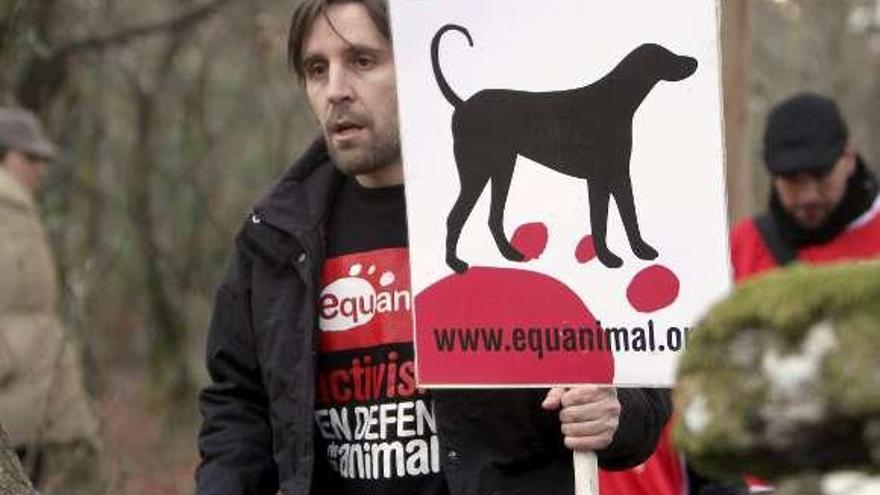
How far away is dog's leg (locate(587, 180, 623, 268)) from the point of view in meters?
3.96

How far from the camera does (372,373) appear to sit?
436cm

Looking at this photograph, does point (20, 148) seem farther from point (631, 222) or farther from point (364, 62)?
point (631, 222)

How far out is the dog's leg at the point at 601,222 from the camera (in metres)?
3.96

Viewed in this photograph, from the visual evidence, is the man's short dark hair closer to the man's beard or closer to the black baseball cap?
the man's beard

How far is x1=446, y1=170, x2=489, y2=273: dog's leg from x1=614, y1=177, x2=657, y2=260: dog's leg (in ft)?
0.87

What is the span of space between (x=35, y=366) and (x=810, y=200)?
8.60ft

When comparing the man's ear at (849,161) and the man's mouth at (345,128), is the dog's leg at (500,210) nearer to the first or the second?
the man's mouth at (345,128)

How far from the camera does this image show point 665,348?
12.9 ft

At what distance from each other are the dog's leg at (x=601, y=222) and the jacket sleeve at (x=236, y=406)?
87 cm

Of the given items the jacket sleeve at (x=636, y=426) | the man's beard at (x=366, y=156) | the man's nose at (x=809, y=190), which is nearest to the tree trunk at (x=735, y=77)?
the man's nose at (x=809, y=190)

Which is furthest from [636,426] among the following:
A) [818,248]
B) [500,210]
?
[818,248]

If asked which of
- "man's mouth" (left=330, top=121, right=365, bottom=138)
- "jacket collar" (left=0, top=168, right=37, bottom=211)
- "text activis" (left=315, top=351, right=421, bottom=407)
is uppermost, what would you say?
"jacket collar" (left=0, top=168, right=37, bottom=211)

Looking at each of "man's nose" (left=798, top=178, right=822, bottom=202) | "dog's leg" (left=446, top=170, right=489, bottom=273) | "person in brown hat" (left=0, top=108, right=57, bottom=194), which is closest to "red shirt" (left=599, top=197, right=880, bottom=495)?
"man's nose" (left=798, top=178, right=822, bottom=202)

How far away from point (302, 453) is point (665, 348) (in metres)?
0.80
